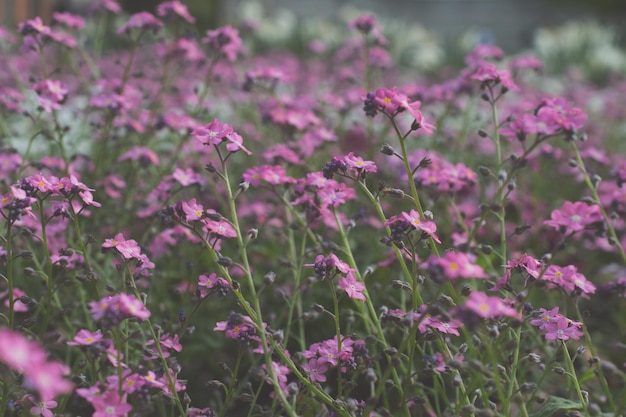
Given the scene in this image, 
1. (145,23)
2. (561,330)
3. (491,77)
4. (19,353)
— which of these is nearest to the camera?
(19,353)

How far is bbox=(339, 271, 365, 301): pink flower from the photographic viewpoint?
183cm

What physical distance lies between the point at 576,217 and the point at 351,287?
603mm

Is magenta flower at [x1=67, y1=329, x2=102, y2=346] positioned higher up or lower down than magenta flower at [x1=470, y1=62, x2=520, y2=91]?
lower down

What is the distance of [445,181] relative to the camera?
7.96ft

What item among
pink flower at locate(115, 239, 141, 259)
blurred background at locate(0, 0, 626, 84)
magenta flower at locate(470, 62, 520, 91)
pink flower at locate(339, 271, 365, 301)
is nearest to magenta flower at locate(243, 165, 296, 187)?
pink flower at locate(339, 271, 365, 301)

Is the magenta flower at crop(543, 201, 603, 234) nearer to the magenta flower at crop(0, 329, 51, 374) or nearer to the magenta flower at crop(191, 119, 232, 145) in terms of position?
the magenta flower at crop(191, 119, 232, 145)

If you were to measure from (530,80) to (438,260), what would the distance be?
Answer: 841cm

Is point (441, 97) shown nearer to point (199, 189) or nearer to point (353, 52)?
point (353, 52)

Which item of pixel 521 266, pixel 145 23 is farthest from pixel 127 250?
pixel 145 23

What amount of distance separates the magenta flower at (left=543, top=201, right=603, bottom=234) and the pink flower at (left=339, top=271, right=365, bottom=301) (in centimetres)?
52

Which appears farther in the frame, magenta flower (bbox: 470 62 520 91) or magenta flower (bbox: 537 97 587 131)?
magenta flower (bbox: 470 62 520 91)

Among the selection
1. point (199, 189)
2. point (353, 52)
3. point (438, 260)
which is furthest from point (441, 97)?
point (438, 260)

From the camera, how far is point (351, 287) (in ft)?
6.23

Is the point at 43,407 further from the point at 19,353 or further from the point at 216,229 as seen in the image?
the point at 19,353
